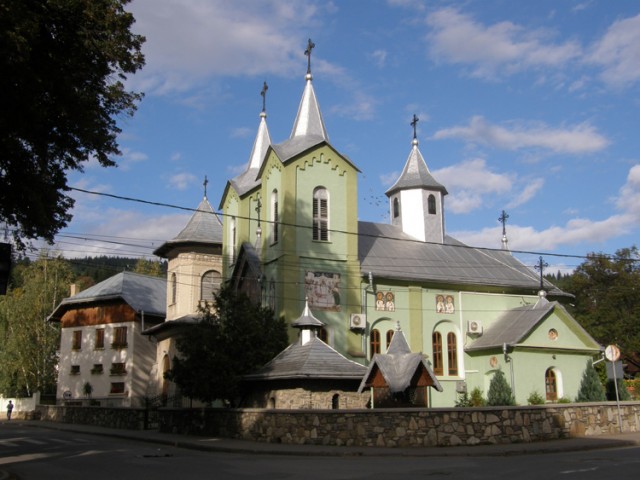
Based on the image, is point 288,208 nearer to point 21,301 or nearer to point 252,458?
point 252,458

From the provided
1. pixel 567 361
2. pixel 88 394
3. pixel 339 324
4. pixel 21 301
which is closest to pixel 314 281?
pixel 339 324

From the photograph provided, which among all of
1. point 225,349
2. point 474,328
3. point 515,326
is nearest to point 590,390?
point 515,326

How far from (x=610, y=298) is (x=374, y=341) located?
31604 mm

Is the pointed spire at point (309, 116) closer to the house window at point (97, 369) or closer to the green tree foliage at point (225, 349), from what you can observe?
the green tree foliage at point (225, 349)

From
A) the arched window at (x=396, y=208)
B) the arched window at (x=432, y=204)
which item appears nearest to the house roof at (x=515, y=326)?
the arched window at (x=432, y=204)

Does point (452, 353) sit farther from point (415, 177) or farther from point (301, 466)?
point (301, 466)

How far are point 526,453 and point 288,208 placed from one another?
17.2 metres

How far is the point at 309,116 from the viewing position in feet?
115

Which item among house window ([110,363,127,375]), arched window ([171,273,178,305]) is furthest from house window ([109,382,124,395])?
arched window ([171,273,178,305])

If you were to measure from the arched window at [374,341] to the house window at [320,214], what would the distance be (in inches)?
193

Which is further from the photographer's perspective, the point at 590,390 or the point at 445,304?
the point at 445,304

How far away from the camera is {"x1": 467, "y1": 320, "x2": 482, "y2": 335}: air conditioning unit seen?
112 ft

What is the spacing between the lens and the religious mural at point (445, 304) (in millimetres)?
34562

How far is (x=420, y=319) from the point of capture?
3362cm
